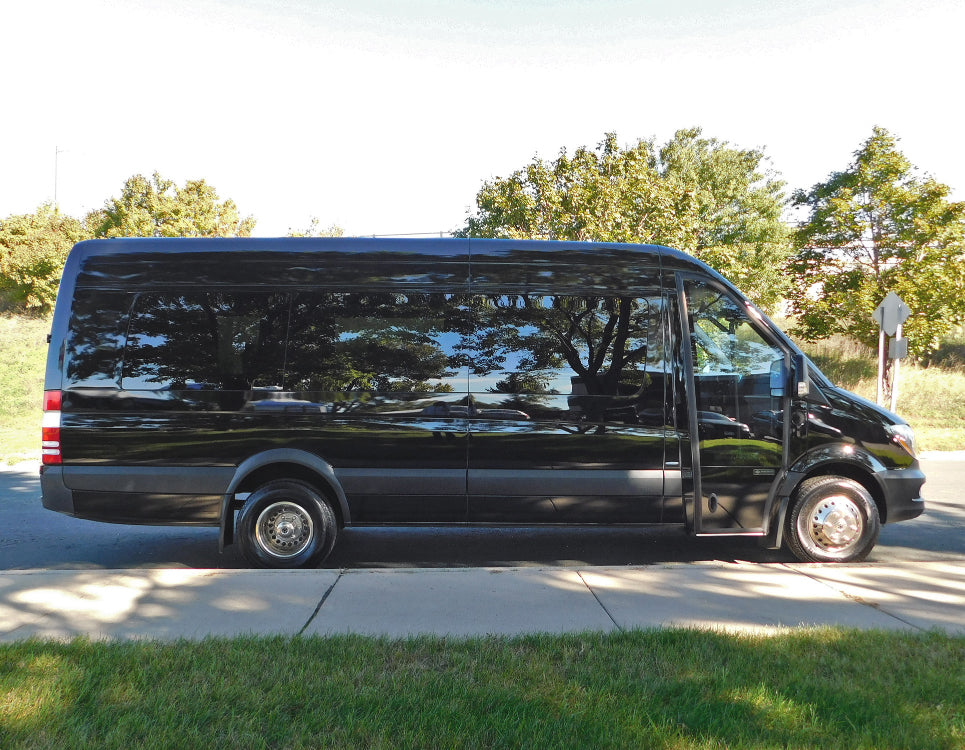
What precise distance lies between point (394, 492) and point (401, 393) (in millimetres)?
768

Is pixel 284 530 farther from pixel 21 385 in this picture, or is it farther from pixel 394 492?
pixel 21 385

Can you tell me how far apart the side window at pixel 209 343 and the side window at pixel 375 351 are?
166mm

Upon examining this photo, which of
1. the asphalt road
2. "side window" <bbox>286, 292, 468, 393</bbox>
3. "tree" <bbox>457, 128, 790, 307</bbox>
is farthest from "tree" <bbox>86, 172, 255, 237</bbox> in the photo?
"side window" <bbox>286, 292, 468, 393</bbox>

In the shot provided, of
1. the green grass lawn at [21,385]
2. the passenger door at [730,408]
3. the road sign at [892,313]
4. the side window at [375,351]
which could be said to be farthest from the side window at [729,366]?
the green grass lawn at [21,385]

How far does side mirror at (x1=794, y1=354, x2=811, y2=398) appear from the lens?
5.81 m

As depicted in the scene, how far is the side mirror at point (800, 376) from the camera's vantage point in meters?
5.81

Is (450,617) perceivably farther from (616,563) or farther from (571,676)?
(616,563)

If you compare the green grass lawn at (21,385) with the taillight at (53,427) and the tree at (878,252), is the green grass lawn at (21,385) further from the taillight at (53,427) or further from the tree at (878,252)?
the tree at (878,252)

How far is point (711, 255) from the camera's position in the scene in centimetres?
2133

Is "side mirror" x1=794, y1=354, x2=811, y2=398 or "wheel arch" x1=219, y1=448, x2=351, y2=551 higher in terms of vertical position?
"side mirror" x1=794, y1=354, x2=811, y2=398

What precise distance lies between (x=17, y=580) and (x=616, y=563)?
14.9ft

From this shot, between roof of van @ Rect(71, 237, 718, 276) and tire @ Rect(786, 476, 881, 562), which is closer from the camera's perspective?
roof of van @ Rect(71, 237, 718, 276)

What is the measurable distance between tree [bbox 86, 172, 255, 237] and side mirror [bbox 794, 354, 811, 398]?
77.7 ft

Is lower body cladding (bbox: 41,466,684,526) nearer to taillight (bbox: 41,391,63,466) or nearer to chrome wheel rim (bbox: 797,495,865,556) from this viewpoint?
taillight (bbox: 41,391,63,466)
